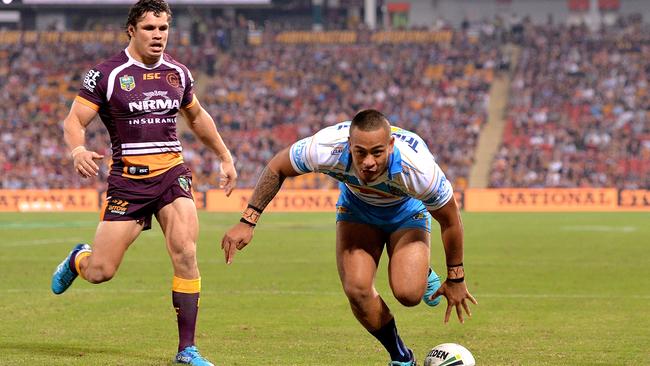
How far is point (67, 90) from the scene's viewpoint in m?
52.7

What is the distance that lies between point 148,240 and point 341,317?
14.5 m

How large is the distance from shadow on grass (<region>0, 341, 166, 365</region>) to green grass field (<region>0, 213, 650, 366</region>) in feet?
0.05

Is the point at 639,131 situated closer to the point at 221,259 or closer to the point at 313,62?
the point at 313,62

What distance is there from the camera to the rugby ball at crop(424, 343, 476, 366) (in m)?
8.21

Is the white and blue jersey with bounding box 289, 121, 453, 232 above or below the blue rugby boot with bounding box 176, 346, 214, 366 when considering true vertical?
above

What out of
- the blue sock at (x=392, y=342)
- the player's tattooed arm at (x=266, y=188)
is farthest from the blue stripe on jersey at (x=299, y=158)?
the blue sock at (x=392, y=342)

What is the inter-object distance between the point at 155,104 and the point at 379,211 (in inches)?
76.2

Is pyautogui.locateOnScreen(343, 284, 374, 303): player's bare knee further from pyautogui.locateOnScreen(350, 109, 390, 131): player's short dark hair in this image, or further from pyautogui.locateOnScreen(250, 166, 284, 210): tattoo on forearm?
pyautogui.locateOnScreen(350, 109, 390, 131): player's short dark hair

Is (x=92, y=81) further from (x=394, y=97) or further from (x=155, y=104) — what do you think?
(x=394, y=97)

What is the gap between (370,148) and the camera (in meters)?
7.40

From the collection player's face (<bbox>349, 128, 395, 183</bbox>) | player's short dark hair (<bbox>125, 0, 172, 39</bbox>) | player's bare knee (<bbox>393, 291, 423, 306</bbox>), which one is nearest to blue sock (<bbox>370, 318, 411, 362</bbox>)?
player's bare knee (<bbox>393, 291, 423, 306</bbox>)

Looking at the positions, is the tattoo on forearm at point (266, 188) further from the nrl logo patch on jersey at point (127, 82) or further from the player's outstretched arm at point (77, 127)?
the nrl logo patch on jersey at point (127, 82)

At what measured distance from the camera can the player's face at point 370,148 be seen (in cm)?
737

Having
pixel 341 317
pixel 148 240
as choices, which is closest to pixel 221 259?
pixel 148 240
